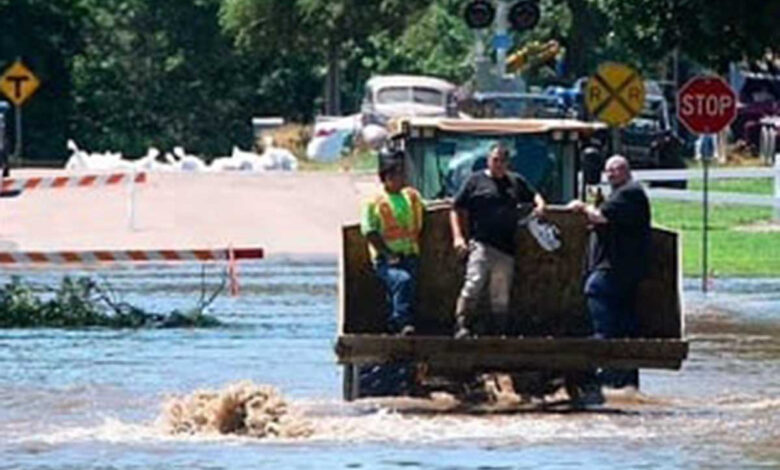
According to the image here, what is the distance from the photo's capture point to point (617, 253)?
2323 centimetres

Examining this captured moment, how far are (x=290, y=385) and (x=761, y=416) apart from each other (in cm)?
441

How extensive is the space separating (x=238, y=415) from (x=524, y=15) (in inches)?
1276

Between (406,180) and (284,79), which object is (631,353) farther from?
(284,79)

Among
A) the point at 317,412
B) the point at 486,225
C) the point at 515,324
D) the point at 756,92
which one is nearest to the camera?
the point at 317,412

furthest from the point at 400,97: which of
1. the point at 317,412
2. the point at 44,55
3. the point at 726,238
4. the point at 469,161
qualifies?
the point at 317,412

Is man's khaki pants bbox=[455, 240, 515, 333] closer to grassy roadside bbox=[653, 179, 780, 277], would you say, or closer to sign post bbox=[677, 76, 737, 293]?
sign post bbox=[677, 76, 737, 293]

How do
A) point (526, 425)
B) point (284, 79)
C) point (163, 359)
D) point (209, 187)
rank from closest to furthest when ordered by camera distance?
point (526, 425)
point (163, 359)
point (209, 187)
point (284, 79)

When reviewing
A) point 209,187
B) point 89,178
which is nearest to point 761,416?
point 89,178

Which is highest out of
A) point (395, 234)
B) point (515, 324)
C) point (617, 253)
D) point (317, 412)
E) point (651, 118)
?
point (651, 118)

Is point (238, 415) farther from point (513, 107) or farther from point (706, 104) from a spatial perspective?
point (513, 107)

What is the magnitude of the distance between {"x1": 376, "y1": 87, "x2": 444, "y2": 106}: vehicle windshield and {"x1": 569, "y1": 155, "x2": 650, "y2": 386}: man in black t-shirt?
177ft

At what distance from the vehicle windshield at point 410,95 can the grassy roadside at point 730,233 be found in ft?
61.7

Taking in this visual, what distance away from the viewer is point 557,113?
198 feet

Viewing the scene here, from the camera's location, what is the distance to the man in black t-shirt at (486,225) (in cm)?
2314
